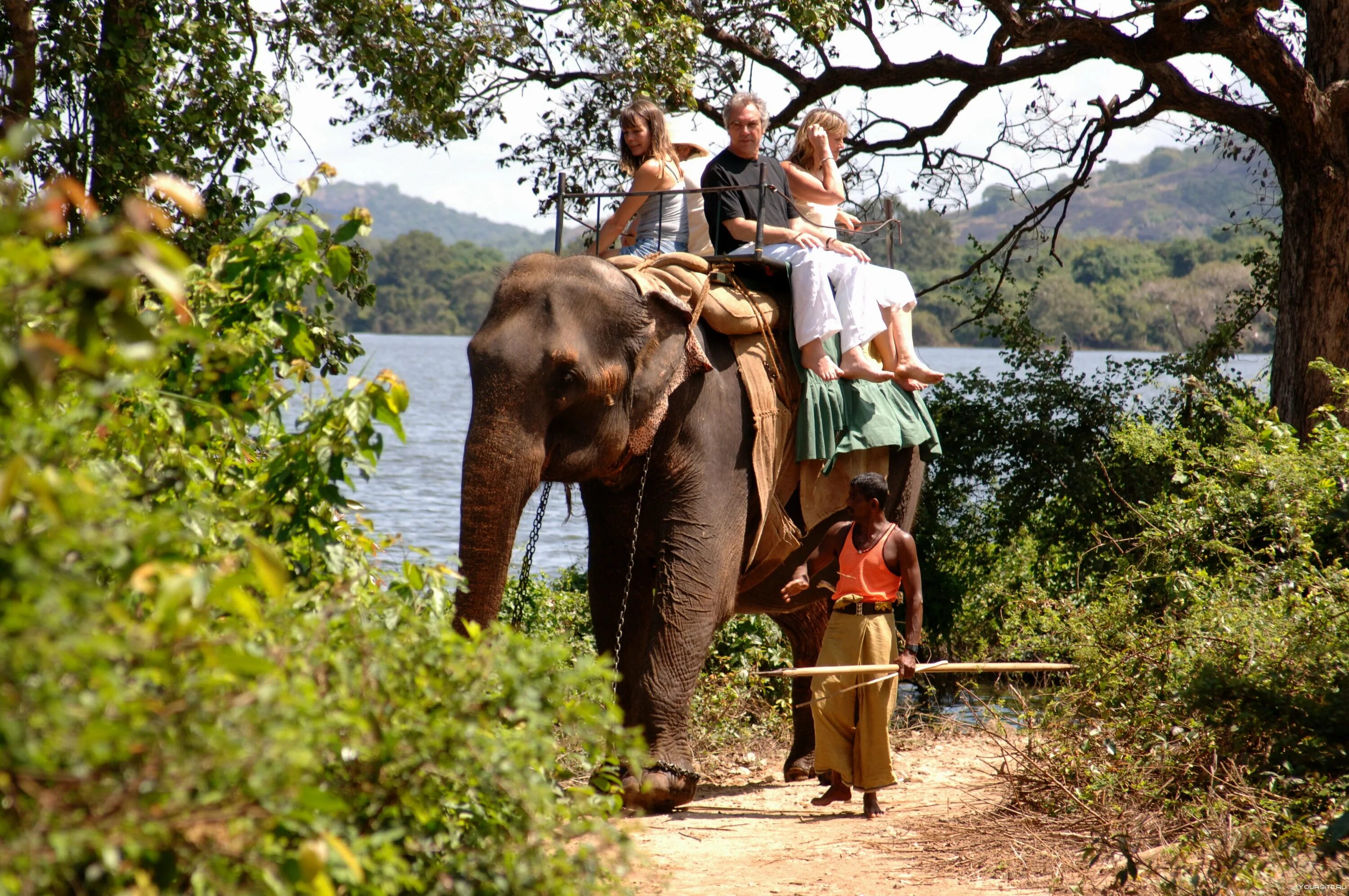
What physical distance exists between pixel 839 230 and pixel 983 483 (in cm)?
666

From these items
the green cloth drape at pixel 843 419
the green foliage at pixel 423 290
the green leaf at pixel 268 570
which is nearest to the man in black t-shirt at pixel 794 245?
the green cloth drape at pixel 843 419

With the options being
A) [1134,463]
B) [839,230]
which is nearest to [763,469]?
[839,230]

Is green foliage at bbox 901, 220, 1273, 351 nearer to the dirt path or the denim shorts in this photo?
the denim shorts

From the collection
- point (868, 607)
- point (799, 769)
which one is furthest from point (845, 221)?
point (799, 769)

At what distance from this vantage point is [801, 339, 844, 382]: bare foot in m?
6.88

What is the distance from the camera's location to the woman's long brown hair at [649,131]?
23.7 ft

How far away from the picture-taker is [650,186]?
7.16m

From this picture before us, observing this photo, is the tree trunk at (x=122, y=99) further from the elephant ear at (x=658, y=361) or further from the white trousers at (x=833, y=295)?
the white trousers at (x=833, y=295)

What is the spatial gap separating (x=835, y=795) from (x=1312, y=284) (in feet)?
19.2

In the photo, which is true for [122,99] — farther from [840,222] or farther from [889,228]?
[889,228]

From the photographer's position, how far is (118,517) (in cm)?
235

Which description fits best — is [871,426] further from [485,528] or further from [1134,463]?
[1134,463]

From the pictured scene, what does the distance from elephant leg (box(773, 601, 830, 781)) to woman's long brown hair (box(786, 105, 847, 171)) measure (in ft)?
8.32

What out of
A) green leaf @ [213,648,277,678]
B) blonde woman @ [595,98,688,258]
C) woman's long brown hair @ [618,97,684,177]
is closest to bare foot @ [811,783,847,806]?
blonde woman @ [595,98,688,258]
